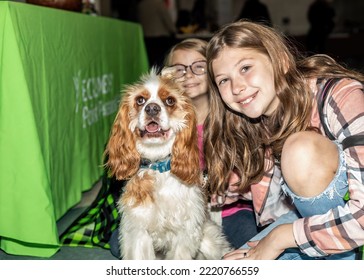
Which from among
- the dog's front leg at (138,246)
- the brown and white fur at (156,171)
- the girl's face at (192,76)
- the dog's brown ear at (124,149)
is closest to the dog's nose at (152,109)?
the brown and white fur at (156,171)

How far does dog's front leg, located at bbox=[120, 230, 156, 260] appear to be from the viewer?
1886 millimetres

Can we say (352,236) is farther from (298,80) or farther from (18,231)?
(18,231)

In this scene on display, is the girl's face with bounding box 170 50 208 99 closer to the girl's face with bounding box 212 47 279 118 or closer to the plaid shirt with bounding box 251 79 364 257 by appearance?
the girl's face with bounding box 212 47 279 118

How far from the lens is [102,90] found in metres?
3.37

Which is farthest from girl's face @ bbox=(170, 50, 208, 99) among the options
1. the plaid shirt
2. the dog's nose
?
the plaid shirt

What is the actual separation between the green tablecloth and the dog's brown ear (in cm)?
32

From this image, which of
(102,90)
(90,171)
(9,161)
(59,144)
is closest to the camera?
(9,161)

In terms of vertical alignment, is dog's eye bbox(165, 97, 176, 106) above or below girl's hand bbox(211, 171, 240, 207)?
above

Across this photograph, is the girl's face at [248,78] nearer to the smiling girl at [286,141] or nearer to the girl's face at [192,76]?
the smiling girl at [286,141]

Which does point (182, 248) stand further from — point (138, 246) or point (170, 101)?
point (170, 101)

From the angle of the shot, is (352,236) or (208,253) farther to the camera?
(208,253)

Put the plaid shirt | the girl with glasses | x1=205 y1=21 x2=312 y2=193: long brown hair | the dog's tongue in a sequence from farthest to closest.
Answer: the girl with glasses
the dog's tongue
x1=205 y1=21 x2=312 y2=193: long brown hair
the plaid shirt

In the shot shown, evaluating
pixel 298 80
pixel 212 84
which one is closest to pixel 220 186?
pixel 212 84

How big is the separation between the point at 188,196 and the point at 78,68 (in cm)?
128
